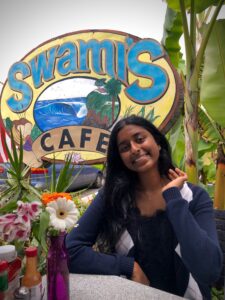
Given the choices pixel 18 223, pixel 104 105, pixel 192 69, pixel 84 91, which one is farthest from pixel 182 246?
pixel 84 91

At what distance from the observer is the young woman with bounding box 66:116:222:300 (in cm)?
96

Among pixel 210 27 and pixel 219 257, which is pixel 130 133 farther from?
pixel 210 27

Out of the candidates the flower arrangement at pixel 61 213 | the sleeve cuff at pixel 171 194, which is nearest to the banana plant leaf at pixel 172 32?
the sleeve cuff at pixel 171 194

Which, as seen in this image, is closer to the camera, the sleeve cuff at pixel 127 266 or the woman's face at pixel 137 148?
the sleeve cuff at pixel 127 266

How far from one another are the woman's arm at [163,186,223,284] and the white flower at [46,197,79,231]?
47cm

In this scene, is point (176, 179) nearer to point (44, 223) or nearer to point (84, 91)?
point (44, 223)

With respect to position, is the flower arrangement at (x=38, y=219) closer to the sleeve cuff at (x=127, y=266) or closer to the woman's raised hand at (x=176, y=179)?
the sleeve cuff at (x=127, y=266)

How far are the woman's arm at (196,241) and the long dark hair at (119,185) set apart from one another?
0.23 metres

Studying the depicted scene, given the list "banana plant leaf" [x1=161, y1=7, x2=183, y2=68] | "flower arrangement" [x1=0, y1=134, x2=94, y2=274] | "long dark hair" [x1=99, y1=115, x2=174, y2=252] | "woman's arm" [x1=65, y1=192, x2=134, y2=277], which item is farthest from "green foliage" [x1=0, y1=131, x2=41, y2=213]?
"banana plant leaf" [x1=161, y1=7, x2=183, y2=68]

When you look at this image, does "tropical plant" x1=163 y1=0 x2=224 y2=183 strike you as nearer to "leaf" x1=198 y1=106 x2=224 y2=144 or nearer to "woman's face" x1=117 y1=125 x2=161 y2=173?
"woman's face" x1=117 y1=125 x2=161 y2=173

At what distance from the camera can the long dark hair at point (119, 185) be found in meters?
1.17

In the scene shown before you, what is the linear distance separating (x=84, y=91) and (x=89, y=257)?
4.35 ft

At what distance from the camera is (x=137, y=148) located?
1.16 meters

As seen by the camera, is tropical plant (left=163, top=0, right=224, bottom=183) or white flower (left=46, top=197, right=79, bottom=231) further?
tropical plant (left=163, top=0, right=224, bottom=183)
